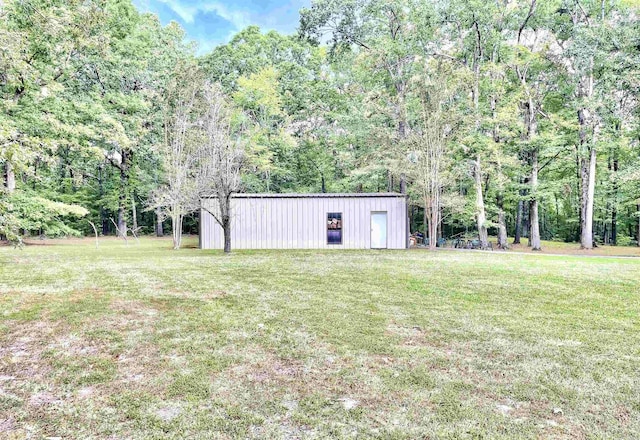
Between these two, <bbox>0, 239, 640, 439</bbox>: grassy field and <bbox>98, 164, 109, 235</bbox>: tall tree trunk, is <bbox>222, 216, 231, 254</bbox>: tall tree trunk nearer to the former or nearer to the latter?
<bbox>0, 239, 640, 439</bbox>: grassy field

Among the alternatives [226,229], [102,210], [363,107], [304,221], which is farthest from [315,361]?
[102,210]

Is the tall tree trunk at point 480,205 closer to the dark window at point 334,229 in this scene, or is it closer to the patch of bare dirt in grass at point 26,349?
the dark window at point 334,229

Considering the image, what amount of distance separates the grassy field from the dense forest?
6.71 m

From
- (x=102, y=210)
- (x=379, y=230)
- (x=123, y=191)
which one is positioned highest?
(x=123, y=191)

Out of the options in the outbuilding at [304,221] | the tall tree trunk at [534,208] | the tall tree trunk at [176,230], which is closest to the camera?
the outbuilding at [304,221]

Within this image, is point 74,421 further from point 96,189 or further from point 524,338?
point 96,189

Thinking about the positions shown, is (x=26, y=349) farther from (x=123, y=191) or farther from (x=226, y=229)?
(x=123, y=191)

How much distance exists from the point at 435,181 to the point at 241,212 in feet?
25.5

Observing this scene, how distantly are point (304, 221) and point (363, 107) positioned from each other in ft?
29.9

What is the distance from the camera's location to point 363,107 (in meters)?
20.8

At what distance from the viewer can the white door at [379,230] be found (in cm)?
1536

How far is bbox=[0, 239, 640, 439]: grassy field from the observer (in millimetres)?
2260

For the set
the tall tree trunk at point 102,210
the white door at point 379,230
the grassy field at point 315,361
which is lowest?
the grassy field at point 315,361

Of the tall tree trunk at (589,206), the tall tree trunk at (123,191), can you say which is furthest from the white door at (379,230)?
the tall tree trunk at (123,191)
